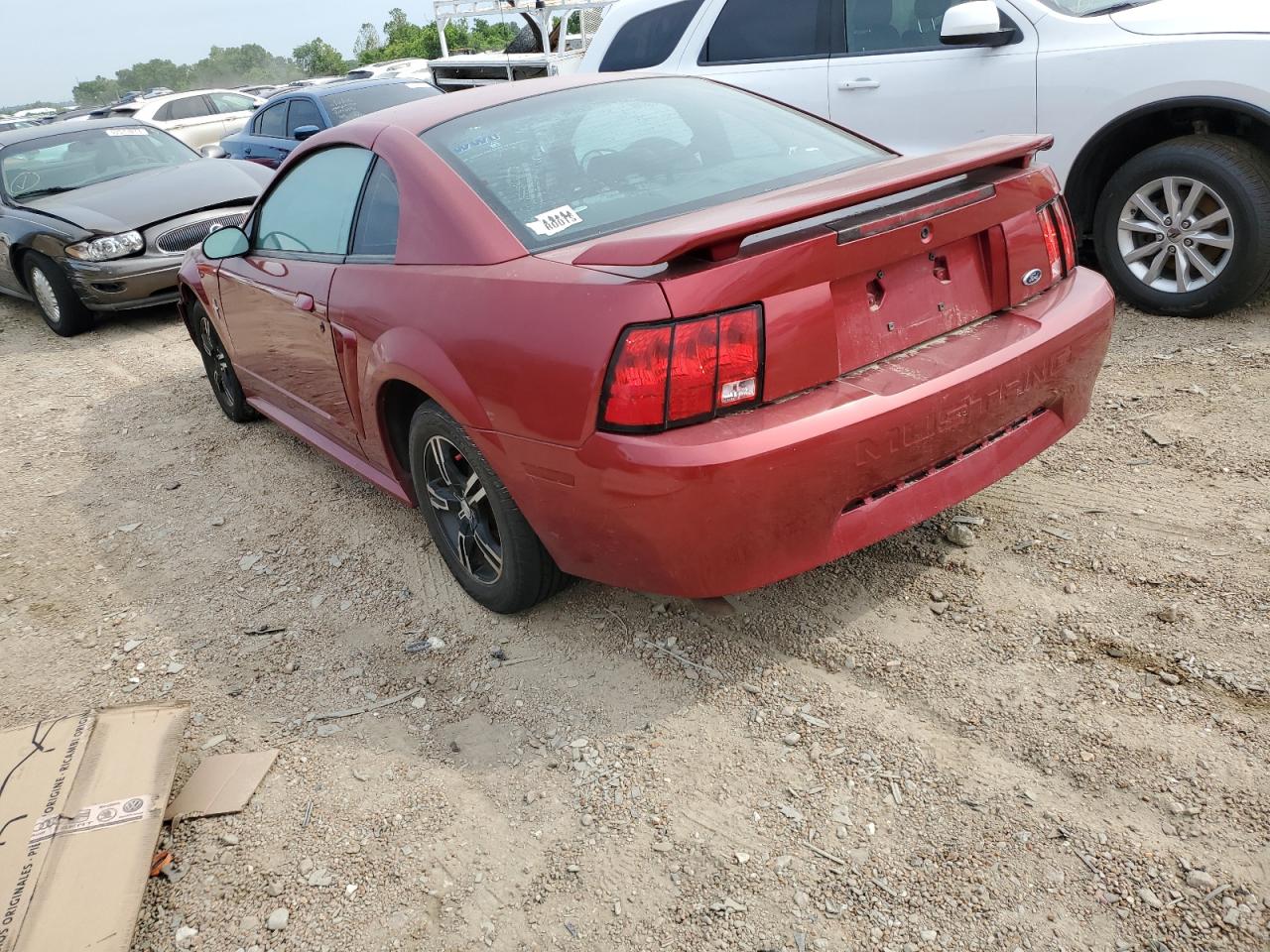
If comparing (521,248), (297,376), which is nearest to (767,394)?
(521,248)

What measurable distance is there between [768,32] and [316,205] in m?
3.29

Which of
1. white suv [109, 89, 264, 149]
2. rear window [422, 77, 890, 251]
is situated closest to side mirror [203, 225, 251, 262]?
rear window [422, 77, 890, 251]

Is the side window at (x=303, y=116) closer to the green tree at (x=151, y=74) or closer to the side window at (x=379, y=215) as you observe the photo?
the side window at (x=379, y=215)

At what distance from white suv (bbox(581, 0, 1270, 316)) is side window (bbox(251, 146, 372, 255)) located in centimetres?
297

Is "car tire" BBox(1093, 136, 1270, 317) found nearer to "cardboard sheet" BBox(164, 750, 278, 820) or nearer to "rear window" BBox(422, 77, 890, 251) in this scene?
"rear window" BBox(422, 77, 890, 251)

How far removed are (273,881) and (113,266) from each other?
6441 mm

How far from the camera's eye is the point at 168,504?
454cm

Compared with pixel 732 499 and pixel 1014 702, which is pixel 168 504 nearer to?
pixel 732 499

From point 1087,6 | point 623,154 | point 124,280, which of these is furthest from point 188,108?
point 623,154

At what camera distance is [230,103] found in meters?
17.6

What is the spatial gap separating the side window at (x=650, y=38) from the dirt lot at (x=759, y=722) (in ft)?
11.8

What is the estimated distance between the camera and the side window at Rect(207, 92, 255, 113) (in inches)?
682

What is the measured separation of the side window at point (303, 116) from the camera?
33.6ft

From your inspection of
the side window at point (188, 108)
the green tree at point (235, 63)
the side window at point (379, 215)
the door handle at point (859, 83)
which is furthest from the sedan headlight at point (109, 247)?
the green tree at point (235, 63)
